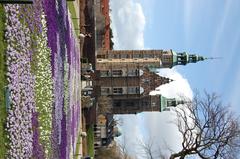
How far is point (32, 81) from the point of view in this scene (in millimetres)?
16109

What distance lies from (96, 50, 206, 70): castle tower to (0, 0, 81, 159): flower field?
6985cm

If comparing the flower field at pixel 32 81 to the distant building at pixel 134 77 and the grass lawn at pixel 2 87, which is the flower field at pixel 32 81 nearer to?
the grass lawn at pixel 2 87

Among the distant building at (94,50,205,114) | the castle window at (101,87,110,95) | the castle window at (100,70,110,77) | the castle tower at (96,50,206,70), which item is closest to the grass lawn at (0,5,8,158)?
the distant building at (94,50,205,114)

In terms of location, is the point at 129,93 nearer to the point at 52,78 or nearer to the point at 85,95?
the point at 85,95

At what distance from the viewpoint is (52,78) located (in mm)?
21188

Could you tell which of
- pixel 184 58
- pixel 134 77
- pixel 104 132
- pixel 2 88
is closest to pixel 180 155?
pixel 2 88

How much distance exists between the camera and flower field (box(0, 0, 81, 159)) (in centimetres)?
1269

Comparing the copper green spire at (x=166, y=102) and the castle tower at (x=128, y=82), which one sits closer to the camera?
the castle tower at (x=128, y=82)

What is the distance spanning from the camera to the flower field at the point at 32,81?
1269 centimetres

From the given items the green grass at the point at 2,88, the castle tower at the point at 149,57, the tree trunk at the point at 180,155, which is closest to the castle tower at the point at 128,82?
the castle tower at the point at 149,57

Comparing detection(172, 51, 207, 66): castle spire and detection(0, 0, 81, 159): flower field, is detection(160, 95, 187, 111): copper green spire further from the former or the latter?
detection(0, 0, 81, 159): flower field

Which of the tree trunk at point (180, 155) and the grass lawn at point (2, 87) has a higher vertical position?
the grass lawn at point (2, 87)

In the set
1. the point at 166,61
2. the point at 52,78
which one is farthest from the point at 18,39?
the point at 166,61

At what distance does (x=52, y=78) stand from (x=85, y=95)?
97.1 ft
